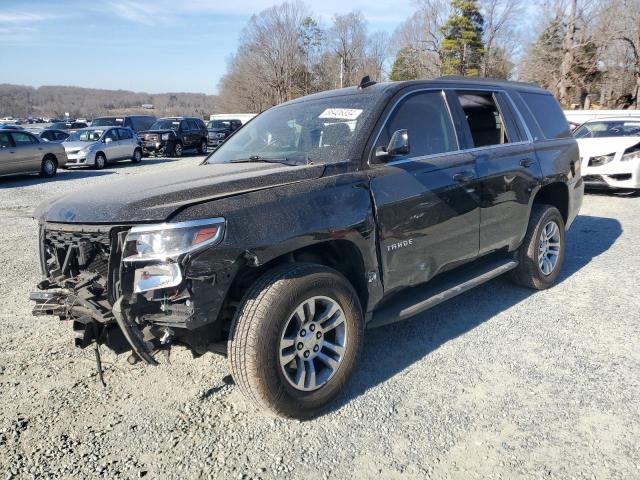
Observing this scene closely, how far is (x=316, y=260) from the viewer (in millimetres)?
3236

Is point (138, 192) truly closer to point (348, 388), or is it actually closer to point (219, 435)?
point (219, 435)

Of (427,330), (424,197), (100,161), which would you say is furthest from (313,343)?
(100,161)

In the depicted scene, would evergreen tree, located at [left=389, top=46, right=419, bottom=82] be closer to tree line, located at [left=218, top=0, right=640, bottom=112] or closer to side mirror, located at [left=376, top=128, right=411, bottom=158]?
tree line, located at [left=218, top=0, right=640, bottom=112]

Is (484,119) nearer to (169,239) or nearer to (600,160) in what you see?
(169,239)

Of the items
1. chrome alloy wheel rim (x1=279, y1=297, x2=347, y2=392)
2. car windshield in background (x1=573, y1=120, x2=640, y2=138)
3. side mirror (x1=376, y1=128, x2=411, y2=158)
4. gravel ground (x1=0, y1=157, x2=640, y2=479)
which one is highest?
car windshield in background (x1=573, y1=120, x2=640, y2=138)

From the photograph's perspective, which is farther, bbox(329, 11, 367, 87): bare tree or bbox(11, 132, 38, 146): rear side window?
bbox(329, 11, 367, 87): bare tree

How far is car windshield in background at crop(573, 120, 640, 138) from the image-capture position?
10992mm

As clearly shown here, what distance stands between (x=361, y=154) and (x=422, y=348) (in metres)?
1.56

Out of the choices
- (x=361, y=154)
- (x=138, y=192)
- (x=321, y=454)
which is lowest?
(x=321, y=454)

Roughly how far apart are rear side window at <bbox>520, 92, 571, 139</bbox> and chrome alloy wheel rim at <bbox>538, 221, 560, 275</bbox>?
950mm

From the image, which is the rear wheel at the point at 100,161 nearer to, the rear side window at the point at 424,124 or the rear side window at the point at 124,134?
the rear side window at the point at 124,134

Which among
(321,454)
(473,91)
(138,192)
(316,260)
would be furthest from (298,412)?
(473,91)

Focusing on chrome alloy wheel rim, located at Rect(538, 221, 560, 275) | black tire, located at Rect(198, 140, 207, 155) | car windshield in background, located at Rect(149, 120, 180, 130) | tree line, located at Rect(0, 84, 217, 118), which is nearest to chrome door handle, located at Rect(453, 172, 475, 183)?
chrome alloy wheel rim, located at Rect(538, 221, 560, 275)

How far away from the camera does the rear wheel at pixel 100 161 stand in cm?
1930
